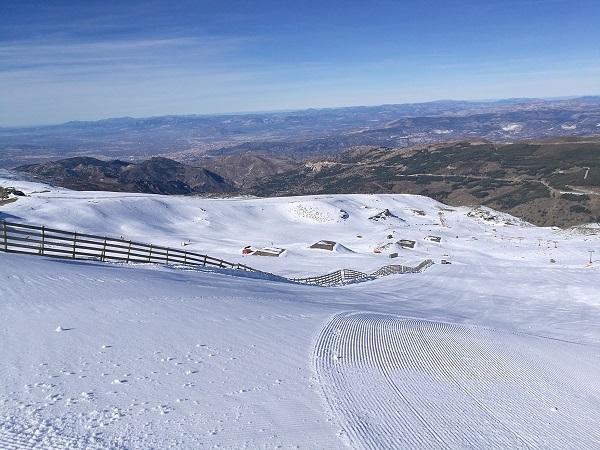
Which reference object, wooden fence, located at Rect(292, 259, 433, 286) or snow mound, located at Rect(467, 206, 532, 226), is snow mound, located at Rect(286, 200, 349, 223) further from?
wooden fence, located at Rect(292, 259, 433, 286)

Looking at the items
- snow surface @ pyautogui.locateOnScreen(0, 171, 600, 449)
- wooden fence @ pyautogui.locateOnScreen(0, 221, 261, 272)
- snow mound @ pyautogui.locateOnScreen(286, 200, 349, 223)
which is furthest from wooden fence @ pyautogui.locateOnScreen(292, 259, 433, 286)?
snow mound @ pyautogui.locateOnScreen(286, 200, 349, 223)

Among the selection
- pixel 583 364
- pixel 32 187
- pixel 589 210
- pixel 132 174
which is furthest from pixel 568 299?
pixel 132 174

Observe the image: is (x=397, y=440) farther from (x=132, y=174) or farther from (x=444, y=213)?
(x=132, y=174)

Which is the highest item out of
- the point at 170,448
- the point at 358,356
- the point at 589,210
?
the point at 170,448

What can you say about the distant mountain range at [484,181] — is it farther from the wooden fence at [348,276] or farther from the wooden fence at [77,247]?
the wooden fence at [77,247]

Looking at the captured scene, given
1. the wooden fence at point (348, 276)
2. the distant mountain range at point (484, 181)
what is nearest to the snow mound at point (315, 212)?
the wooden fence at point (348, 276)
